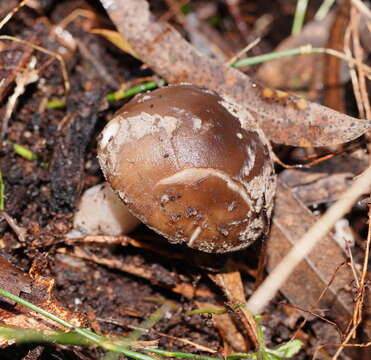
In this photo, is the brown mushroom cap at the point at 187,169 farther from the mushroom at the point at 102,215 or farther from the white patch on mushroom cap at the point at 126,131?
the mushroom at the point at 102,215

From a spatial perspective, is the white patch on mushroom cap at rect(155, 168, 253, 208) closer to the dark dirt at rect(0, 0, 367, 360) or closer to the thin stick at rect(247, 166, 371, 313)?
the thin stick at rect(247, 166, 371, 313)

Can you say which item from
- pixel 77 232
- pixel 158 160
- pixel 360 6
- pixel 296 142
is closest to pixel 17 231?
pixel 77 232

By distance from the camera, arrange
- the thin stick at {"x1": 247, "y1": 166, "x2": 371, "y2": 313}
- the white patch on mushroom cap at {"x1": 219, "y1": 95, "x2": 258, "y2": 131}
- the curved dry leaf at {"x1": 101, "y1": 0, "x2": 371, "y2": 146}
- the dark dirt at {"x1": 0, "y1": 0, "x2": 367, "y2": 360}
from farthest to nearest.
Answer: the curved dry leaf at {"x1": 101, "y1": 0, "x2": 371, "y2": 146} → the dark dirt at {"x1": 0, "y1": 0, "x2": 367, "y2": 360} → the white patch on mushroom cap at {"x1": 219, "y1": 95, "x2": 258, "y2": 131} → the thin stick at {"x1": 247, "y1": 166, "x2": 371, "y2": 313}

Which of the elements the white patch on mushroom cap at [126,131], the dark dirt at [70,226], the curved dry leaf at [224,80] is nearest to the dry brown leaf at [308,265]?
the dark dirt at [70,226]

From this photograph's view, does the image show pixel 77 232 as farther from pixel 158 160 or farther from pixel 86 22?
pixel 86 22

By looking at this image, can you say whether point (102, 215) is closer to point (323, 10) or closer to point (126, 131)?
point (126, 131)

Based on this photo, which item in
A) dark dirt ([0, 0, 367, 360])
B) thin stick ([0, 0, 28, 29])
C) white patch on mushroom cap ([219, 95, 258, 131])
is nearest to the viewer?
white patch on mushroom cap ([219, 95, 258, 131])

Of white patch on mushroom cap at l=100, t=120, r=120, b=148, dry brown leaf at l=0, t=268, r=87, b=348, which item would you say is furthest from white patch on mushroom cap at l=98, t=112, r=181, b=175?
dry brown leaf at l=0, t=268, r=87, b=348
